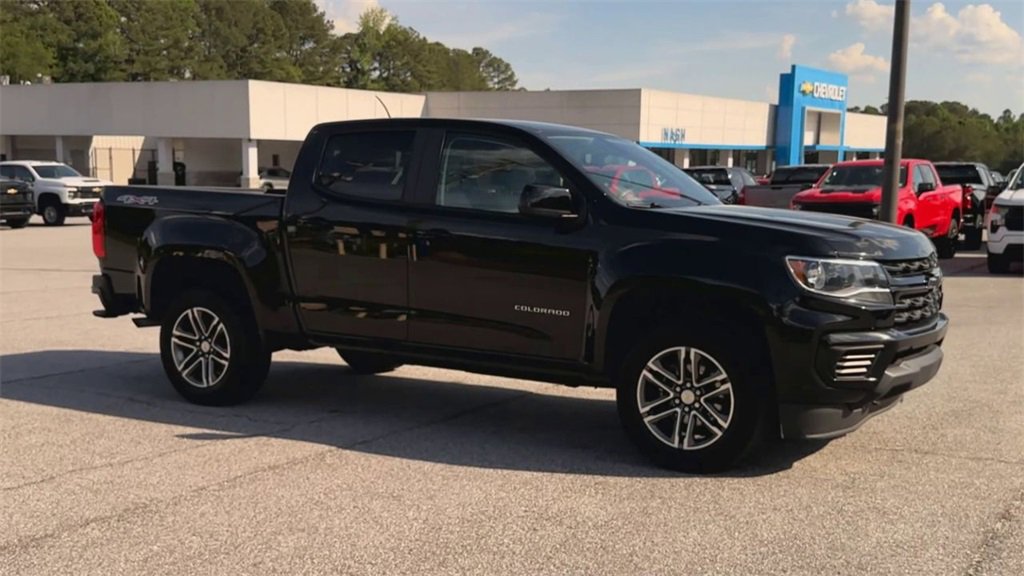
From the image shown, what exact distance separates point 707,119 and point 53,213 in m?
42.3

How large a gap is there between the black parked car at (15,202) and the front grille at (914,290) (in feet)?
87.7

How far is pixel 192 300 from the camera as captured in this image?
7359mm

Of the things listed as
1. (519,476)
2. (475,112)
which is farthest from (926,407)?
(475,112)

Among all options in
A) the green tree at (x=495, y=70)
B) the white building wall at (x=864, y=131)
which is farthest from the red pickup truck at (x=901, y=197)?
the green tree at (x=495, y=70)

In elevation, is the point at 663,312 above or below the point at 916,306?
below

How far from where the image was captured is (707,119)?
206ft

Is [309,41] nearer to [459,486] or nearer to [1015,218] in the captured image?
[1015,218]

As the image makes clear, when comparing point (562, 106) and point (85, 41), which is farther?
point (85, 41)

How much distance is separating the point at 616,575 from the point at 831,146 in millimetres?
74872

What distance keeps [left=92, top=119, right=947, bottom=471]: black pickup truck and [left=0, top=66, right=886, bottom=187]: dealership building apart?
41.5m

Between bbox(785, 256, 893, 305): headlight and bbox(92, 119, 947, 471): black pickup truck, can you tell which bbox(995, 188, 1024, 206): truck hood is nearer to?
bbox(92, 119, 947, 471): black pickup truck

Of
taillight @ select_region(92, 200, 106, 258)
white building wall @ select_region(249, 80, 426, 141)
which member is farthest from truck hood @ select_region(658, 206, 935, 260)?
white building wall @ select_region(249, 80, 426, 141)

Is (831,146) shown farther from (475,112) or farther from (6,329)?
(6,329)

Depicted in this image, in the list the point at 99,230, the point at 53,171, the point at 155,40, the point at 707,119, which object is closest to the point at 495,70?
the point at 155,40
